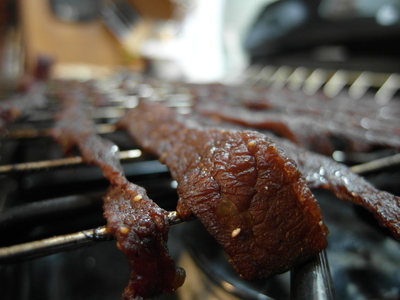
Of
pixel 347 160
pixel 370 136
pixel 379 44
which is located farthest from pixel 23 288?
pixel 379 44

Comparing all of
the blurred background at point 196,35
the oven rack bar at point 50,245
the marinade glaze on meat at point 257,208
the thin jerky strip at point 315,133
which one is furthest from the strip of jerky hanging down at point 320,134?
the blurred background at point 196,35

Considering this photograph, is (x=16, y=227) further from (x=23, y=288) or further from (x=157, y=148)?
(x=157, y=148)

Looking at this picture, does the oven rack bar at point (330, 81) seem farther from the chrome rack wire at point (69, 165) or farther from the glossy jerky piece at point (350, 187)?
the glossy jerky piece at point (350, 187)

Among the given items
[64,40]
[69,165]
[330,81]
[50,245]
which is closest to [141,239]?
[50,245]

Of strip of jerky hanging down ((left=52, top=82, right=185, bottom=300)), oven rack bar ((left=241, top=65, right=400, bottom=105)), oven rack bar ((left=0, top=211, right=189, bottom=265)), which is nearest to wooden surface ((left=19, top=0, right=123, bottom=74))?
oven rack bar ((left=241, top=65, right=400, bottom=105))

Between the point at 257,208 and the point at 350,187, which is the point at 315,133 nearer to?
the point at 350,187

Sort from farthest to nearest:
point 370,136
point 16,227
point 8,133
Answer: point 370,136, point 8,133, point 16,227

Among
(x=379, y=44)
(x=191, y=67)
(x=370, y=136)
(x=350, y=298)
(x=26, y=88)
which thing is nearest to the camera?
(x=350, y=298)
